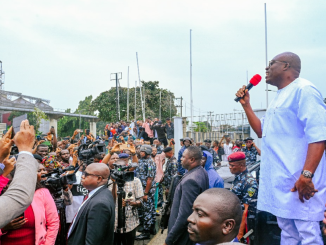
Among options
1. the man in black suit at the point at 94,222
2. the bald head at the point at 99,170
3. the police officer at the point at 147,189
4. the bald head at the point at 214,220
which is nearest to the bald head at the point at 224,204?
the bald head at the point at 214,220

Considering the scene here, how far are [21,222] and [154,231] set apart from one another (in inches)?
177

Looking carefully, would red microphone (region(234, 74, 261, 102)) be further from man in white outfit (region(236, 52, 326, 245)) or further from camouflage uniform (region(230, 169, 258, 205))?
camouflage uniform (region(230, 169, 258, 205))

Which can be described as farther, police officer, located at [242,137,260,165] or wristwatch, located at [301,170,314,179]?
police officer, located at [242,137,260,165]

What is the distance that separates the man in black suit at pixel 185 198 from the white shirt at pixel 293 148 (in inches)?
44.3

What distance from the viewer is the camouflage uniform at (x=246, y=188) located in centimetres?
386

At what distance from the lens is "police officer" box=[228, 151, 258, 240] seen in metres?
3.81

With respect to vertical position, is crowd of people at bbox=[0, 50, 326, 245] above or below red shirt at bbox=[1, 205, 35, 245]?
above

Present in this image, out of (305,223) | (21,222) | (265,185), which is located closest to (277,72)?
(265,185)

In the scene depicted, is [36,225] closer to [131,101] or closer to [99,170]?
[99,170]

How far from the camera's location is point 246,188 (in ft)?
12.9

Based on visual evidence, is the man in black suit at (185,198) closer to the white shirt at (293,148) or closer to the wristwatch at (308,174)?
the white shirt at (293,148)

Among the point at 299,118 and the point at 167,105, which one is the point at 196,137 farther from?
the point at 167,105

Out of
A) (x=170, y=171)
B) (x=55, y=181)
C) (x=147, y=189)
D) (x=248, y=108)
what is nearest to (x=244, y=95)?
(x=248, y=108)

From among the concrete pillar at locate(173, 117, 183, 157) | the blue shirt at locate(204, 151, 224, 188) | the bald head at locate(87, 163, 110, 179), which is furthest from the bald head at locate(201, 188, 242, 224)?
the concrete pillar at locate(173, 117, 183, 157)
